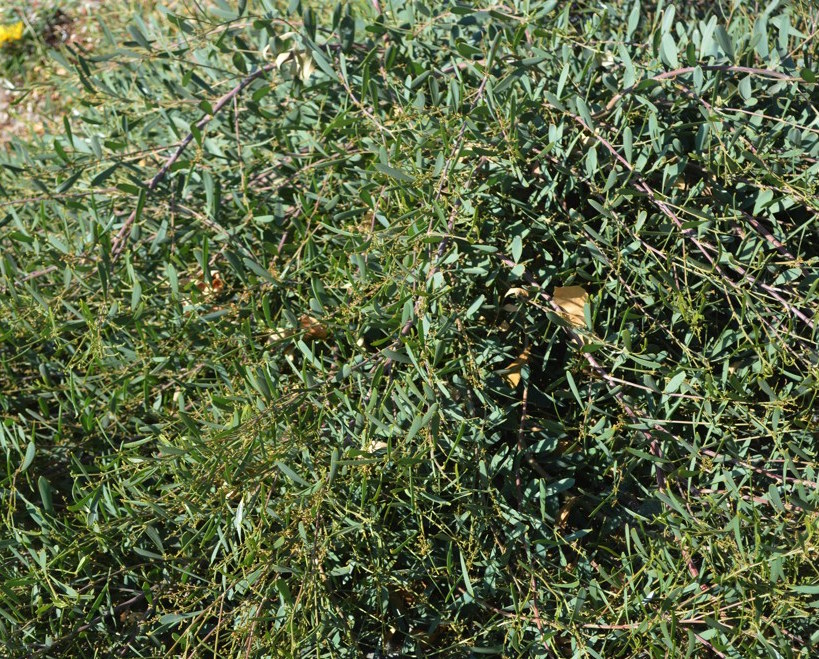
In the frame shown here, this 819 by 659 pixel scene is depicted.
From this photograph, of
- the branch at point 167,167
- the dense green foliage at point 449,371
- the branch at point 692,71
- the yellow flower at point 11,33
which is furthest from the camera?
the yellow flower at point 11,33

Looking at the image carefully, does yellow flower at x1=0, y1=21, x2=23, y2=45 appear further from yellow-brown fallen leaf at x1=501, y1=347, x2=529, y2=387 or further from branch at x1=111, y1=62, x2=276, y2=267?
yellow-brown fallen leaf at x1=501, y1=347, x2=529, y2=387

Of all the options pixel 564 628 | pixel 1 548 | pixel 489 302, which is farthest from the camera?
pixel 489 302

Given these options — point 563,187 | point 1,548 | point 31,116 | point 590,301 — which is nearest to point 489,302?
point 590,301

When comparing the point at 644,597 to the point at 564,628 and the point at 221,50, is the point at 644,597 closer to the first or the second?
the point at 564,628

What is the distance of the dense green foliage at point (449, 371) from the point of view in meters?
1.31

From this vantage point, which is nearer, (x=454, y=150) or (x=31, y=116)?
(x=454, y=150)

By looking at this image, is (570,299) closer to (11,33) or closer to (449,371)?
(449,371)

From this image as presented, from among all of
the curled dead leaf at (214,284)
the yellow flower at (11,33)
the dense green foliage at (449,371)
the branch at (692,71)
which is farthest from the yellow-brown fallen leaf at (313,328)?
the yellow flower at (11,33)

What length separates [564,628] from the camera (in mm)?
1293

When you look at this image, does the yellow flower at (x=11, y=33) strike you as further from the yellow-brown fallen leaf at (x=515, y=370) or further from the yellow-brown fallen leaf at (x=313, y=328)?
the yellow-brown fallen leaf at (x=515, y=370)

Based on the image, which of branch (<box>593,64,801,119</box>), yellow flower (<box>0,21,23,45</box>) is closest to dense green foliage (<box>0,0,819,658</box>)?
branch (<box>593,64,801,119</box>)

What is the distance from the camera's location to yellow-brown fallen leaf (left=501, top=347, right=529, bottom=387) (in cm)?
148

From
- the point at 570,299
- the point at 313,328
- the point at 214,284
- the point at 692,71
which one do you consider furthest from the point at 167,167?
the point at 692,71

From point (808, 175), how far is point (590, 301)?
0.45 metres
